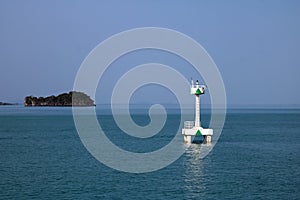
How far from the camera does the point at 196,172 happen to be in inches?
1511

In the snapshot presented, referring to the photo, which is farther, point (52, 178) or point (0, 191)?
point (52, 178)

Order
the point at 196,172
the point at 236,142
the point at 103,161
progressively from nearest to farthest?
the point at 196,172 < the point at 103,161 < the point at 236,142

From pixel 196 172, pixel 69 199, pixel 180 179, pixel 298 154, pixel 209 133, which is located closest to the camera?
pixel 69 199

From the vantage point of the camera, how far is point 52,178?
35.5m

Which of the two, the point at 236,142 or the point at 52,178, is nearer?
the point at 52,178

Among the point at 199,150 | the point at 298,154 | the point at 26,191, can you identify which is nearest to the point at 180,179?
the point at 26,191

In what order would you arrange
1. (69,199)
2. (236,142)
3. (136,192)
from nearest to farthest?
(69,199) → (136,192) → (236,142)

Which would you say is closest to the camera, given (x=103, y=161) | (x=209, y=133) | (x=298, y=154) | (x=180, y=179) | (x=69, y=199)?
(x=69, y=199)

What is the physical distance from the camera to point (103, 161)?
44.8 metres

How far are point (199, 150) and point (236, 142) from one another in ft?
47.5

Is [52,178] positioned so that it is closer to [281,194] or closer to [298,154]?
[281,194]

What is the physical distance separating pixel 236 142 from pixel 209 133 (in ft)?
34.0

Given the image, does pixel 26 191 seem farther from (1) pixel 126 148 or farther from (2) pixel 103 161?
(1) pixel 126 148

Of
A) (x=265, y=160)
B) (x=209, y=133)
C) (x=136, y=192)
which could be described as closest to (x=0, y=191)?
(x=136, y=192)
